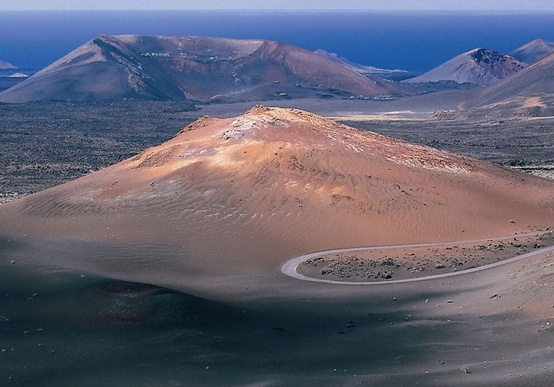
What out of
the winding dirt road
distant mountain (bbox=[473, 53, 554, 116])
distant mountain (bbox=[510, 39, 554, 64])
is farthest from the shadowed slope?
distant mountain (bbox=[510, 39, 554, 64])

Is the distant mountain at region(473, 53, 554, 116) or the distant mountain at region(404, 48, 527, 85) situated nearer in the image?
the distant mountain at region(473, 53, 554, 116)

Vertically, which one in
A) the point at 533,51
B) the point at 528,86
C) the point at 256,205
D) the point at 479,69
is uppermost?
the point at 533,51

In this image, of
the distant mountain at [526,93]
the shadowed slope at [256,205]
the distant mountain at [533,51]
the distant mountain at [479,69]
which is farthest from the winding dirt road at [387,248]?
the distant mountain at [533,51]

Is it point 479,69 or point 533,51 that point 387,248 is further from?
point 533,51

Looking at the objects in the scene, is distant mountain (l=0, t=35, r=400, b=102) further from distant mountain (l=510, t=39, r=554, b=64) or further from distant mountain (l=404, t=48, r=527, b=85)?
distant mountain (l=510, t=39, r=554, b=64)

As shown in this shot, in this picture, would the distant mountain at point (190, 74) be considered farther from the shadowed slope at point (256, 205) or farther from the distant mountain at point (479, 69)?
the shadowed slope at point (256, 205)

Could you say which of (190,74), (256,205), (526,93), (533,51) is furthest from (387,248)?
(533,51)

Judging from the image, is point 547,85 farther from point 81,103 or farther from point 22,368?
point 22,368
